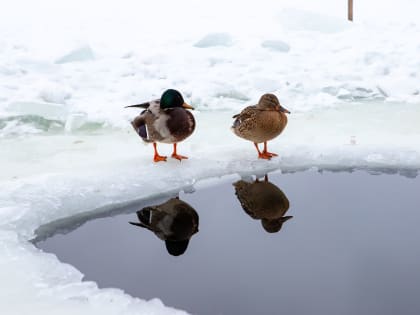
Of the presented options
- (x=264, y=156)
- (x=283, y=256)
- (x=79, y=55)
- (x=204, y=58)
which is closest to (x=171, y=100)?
(x=264, y=156)

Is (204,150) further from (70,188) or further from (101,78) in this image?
(101,78)

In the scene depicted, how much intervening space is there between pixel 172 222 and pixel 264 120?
4.25 feet

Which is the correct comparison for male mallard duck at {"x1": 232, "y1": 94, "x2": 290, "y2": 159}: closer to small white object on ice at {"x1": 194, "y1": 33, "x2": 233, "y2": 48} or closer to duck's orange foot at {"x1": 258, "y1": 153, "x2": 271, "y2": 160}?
duck's orange foot at {"x1": 258, "y1": 153, "x2": 271, "y2": 160}

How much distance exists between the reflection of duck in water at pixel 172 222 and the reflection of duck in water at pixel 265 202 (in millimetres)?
385

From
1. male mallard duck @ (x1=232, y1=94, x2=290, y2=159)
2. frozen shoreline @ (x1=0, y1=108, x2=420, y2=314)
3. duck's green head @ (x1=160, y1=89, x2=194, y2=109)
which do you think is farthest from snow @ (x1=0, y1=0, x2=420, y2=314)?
duck's green head @ (x1=160, y1=89, x2=194, y2=109)

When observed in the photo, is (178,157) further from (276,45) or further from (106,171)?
(276,45)

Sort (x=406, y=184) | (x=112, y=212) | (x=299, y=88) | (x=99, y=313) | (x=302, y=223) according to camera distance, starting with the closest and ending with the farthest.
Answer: (x=99, y=313), (x=302, y=223), (x=112, y=212), (x=406, y=184), (x=299, y=88)

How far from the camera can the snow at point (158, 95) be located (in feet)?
12.6

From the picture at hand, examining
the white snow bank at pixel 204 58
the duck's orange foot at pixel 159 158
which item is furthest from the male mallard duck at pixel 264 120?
the white snow bank at pixel 204 58

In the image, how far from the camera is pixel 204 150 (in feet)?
16.6

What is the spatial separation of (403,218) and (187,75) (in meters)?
4.61

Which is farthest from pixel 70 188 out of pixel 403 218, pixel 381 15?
pixel 381 15

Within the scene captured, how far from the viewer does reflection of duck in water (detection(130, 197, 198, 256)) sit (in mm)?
3441

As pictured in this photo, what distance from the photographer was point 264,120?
465 cm
